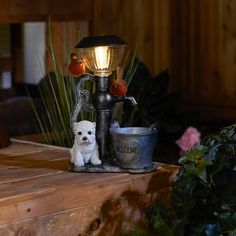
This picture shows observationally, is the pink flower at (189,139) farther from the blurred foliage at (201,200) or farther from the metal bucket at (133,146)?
the blurred foliage at (201,200)

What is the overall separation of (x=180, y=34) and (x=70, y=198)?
2.74 metres

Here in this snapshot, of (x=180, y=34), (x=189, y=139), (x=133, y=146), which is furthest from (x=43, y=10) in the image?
(x=133, y=146)

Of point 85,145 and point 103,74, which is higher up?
point 103,74

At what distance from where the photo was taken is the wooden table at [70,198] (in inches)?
60.0

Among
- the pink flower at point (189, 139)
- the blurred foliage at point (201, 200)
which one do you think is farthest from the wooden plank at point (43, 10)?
the blurred foliage at point (201, 200)

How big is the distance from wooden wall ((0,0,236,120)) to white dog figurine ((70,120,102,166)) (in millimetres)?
2245

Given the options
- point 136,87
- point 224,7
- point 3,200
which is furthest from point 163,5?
point 3,200

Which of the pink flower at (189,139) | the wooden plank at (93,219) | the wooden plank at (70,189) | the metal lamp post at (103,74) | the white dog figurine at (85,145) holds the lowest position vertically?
the pink flower at (189,139)

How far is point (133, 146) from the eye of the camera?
172 cm

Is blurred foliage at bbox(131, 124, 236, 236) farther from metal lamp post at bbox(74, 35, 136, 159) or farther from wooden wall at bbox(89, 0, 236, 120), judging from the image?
wooden wall at bbox(89, 0, 236, 120)

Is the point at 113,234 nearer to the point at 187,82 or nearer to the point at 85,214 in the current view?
the point at 85,214

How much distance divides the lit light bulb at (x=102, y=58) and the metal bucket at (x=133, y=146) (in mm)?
164

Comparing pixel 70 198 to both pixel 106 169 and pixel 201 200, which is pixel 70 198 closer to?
pixel 106 169

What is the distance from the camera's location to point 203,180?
1.57 metres
